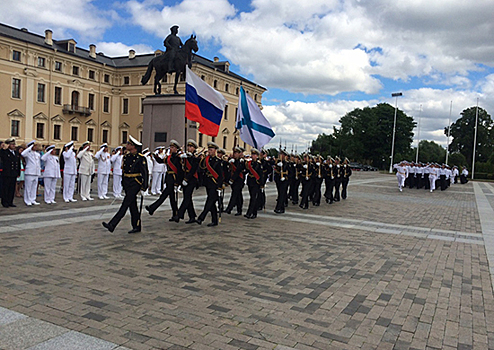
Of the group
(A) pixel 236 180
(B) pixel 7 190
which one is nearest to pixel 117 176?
(B) pixel 7 190

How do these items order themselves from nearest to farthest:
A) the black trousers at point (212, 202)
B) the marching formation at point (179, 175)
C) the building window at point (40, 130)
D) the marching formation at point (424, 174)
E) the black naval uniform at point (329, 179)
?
1. the marching formation at point (179, 175)
2. the black trousers at point (212, 202)
3. the black naval uniform at point (329, 179)
4. the marching formation at point (424, 174)
5. the building window at point (40, 130)

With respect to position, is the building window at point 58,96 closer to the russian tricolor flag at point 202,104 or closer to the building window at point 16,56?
the building window at point 16,56

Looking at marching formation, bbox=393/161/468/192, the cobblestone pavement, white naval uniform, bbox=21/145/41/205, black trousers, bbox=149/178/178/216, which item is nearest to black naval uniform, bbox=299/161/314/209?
the cobblestone pavement

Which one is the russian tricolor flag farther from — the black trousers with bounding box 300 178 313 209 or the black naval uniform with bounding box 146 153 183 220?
the black trousers with bounding box 300 178 313 209

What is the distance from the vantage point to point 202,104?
11.9m

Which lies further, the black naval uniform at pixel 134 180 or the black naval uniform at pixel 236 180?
the black naval uniform at pixel 236 180

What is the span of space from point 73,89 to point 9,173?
4860 cm

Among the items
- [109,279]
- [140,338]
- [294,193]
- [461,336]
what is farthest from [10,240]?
[294,193]

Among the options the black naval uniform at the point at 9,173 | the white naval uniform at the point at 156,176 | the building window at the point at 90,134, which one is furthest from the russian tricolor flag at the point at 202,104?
the building window at the point at 90,134

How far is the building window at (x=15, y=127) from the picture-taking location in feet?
159

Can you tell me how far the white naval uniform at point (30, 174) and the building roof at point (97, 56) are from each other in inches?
1644

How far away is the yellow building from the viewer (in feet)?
159

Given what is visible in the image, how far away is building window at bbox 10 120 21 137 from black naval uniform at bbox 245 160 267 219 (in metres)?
45.6

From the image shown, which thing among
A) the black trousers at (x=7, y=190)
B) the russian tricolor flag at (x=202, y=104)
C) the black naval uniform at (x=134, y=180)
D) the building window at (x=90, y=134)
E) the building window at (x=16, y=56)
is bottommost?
the black trousers at (x=7, y=190)
